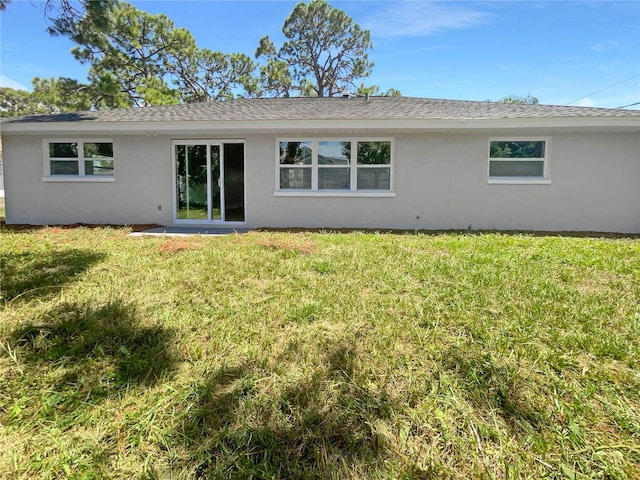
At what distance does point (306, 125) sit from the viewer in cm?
895

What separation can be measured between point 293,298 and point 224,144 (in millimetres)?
7165

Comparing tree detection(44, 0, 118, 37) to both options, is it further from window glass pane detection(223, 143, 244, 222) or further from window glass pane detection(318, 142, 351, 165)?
window glass pane detection(318, 142, 351, 165)

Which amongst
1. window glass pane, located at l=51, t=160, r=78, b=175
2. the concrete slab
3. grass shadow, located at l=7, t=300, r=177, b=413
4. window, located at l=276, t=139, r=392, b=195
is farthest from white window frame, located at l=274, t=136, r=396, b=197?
grass shadow, located at l=7, t=300, r=177, b=413

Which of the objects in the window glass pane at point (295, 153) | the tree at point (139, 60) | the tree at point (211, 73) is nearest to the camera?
the window glass pane at point (295, 153)

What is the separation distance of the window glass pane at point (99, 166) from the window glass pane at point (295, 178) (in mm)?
5145

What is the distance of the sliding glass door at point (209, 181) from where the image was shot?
9945mm

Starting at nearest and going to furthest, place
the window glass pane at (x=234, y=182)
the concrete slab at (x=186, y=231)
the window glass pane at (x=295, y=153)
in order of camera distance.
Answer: the concrete slab at (x=186, y=231) → the window glass pane at (x=295, y=153) → the window glass pane at (x=234, y=182)

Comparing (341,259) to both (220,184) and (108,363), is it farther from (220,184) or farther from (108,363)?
(220,184)

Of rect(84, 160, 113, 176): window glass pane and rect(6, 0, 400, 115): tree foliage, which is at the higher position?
rect(6, 0, 400, 115): tree foliage

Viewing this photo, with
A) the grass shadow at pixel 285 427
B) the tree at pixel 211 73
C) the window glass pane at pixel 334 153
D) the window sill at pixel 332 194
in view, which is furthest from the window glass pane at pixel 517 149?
the tree at pixel 211 73

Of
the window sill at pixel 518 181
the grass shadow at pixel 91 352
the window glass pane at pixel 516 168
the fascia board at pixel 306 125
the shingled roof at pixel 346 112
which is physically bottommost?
the grass shadow at pixel 91 352

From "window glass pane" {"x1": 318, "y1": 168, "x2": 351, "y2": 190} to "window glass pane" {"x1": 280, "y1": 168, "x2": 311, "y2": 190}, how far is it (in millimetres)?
338

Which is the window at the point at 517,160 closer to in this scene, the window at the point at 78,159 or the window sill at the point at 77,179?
the window sill at the point at 77,179

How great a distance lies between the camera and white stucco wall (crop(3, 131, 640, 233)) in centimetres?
903
